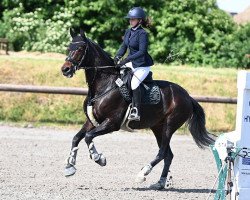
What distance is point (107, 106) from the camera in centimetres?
1042

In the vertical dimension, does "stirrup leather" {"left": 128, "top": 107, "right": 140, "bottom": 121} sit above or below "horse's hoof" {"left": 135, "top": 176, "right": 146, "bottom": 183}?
above

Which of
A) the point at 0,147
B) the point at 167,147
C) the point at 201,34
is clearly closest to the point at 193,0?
the point at 201,34

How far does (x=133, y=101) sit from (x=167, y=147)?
949 millimetres

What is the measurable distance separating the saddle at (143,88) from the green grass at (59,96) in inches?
335

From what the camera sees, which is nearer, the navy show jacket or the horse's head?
the horse's head

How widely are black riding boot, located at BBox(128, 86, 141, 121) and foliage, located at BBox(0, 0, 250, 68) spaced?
56.2 ft

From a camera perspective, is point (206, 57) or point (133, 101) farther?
point (206, 57)

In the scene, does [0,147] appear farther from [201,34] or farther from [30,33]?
[201,34]

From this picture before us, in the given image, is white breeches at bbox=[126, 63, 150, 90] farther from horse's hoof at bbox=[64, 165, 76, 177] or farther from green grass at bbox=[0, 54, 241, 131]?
green grass at bbox=[0, 54, 241, 131]

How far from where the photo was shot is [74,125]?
18797mm

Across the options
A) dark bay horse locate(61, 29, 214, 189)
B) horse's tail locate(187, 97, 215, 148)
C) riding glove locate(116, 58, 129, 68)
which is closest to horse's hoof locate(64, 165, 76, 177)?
dark bay horse locate(61, 29, 214, 189)

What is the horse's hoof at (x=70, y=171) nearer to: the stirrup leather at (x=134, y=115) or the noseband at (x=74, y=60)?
the stirrup leather at (x=134, y=115)

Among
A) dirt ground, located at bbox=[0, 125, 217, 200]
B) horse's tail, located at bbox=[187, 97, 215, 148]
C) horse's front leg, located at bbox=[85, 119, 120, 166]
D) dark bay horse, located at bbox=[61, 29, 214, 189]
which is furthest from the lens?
horse's tail, located at bbox=[187, 97, 215, 148]

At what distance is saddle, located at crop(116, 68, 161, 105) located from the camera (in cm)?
1053
